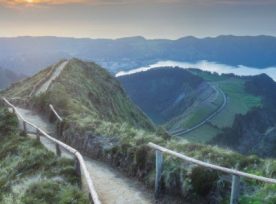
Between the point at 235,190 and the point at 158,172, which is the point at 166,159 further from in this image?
the point at 235,190

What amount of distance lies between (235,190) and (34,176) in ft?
33.9

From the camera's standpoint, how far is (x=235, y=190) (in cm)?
1352

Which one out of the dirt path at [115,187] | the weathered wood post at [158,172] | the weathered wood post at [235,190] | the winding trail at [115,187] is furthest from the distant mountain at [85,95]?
the weathered wood post at [235,190]

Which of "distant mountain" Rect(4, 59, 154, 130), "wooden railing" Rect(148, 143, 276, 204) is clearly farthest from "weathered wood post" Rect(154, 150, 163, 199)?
"distant mountain" Rect(4, 59, 154, 130)

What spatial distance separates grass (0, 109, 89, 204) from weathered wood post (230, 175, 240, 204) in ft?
16.6

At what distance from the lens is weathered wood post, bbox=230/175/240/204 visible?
13380mm

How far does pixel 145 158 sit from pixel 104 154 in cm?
485

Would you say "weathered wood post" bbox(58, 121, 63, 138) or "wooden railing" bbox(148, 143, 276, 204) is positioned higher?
"wooden railing" bbox(148, 143, 276, 204)

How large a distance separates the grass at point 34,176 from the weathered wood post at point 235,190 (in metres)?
5.05

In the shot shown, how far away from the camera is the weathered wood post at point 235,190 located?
43.9 ft

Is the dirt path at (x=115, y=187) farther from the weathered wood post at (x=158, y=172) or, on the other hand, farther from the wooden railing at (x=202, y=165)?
the wooden railing at (x=202, y=165)

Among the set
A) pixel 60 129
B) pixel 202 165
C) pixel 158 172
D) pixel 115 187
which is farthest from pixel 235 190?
pixel 60 129

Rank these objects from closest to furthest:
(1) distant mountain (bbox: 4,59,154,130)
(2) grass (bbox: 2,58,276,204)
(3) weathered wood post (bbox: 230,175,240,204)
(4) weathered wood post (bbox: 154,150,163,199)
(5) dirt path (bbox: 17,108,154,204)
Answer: (3) weathered wood post (bbox: 230,175,240,204) → (2) grass (bbox: 2,58,276,204) → (4) weathered wood post (bbox: 154,150,163,199) → (5) dirt path (bbox: 17,108,154,204) → (1) distant mountain (bbox: 4,59,154,130)

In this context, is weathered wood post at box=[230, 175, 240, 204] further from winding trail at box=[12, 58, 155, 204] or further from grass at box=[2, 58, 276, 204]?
winding trail at box=[12, 58, 155, 204]
